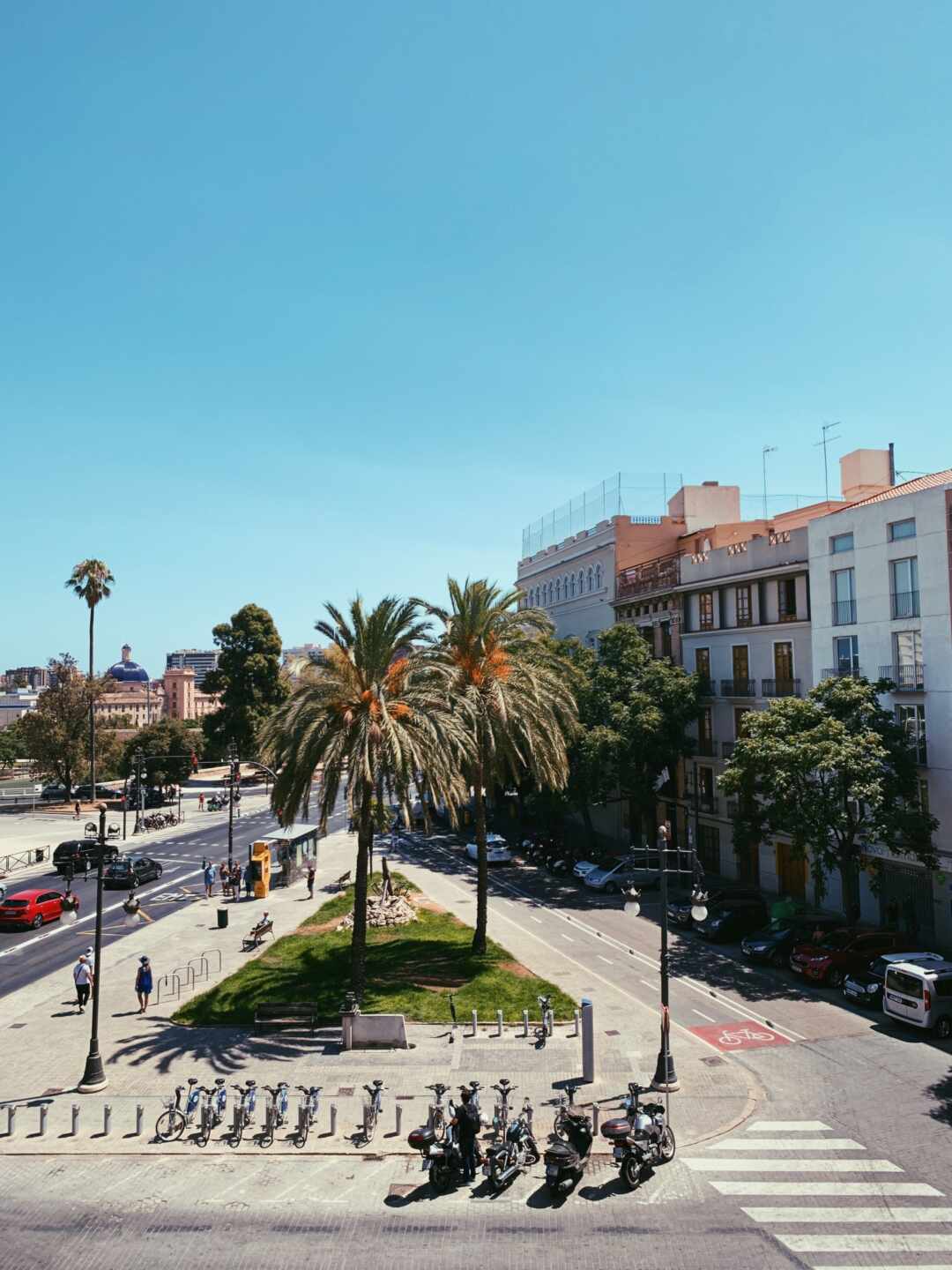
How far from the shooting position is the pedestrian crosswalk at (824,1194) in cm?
1362

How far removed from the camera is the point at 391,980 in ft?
92.3

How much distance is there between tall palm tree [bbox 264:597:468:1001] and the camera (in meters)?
24.8

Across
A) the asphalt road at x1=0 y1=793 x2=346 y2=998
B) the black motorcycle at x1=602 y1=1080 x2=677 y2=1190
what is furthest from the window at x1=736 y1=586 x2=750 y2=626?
the black motorcycle at x1=602 y1=1080 x2=677 y2=1190

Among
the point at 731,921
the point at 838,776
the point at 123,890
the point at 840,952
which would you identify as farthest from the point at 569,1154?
the point at 123,890

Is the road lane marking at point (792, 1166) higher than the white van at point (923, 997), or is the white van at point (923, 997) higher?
the white van at point (923, 997)

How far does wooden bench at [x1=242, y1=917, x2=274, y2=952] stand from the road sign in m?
16.9

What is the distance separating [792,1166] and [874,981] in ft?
36.8

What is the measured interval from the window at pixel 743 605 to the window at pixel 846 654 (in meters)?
7.82

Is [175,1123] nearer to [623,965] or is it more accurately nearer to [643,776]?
[623,965]

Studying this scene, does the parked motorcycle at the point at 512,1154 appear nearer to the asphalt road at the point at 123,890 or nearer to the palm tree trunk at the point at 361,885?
the palm tree trunk at the point at 361,885

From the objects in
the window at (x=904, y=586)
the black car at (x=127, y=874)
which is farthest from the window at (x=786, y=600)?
the black car at (x=127, y=874)

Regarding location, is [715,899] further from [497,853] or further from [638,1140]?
[638,1140]

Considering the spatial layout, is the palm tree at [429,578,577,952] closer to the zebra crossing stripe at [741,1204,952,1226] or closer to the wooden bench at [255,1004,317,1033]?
the wooden bench at [255,1004,317,1033]

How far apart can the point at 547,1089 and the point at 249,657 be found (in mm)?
73637
